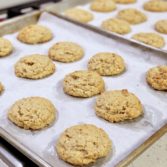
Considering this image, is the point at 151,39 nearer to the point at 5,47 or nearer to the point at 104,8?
the point at 104,8

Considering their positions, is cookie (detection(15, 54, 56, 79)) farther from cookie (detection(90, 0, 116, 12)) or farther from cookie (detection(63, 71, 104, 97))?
cookie (detection(90, 0, 116, 12))

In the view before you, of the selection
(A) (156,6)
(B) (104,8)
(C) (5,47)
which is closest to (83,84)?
(C) (5,47)

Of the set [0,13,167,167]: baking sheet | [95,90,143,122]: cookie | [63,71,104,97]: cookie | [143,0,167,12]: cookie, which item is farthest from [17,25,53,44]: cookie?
[143,0,167,12]: cookie

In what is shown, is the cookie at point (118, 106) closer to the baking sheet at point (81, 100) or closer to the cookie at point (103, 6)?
the baking sheet at point (81, 100)

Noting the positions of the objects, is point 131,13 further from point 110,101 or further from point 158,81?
point 110,101

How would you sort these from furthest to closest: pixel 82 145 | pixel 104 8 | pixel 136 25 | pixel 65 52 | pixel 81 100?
pixel 104 8
pixel 136 25
pixel 65 52
pixel 81 100
pixel 82 145

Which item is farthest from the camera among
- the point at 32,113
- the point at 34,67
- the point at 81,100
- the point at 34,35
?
the point at 34,35
